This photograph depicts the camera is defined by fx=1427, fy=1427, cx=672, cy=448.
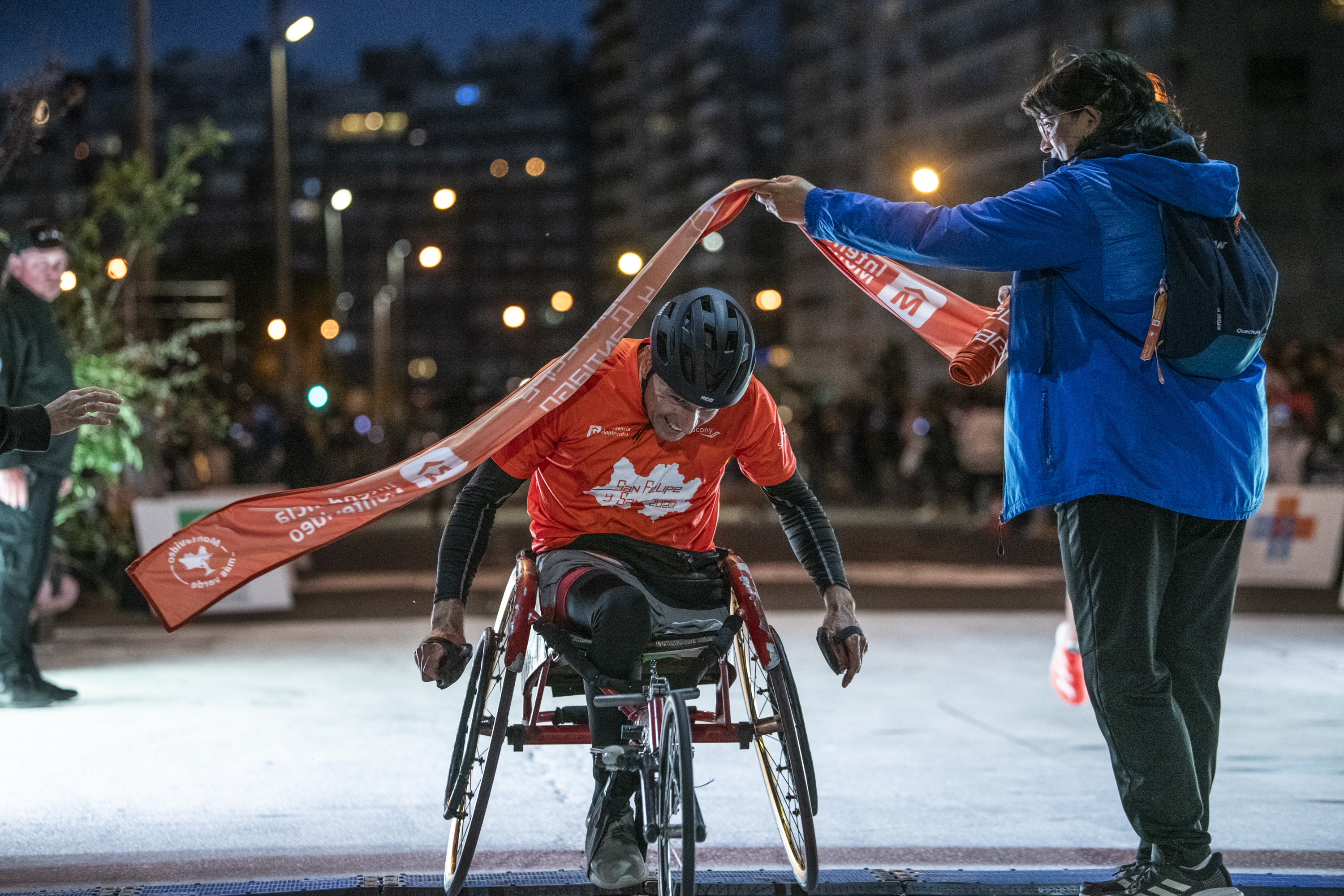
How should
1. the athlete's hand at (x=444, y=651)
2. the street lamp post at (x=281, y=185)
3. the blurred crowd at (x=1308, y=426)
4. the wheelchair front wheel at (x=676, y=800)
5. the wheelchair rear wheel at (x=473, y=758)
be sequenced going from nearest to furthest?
the wheelchair front wheel at (x=676, y=800)
the wheelchair rear wheel at (x=473, y=758)
the athlete's hand at (x=444, y=651)
the blurred crowd at (x=1308, y=426)
the street lamp post at (x=281, y=185)

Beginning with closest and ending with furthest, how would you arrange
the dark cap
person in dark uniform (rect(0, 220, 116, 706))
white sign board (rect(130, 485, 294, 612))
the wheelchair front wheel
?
the wheelchair front wheel
person in dark uniform (rect(0, 220, 116, 706))
the dark cap
white sign board (rect(130, 485, 294, 612))

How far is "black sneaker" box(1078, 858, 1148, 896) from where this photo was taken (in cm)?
366

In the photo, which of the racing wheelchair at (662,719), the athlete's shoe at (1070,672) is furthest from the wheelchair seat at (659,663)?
the athlete's shoe at (1070,672)

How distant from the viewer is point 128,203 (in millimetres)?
10930

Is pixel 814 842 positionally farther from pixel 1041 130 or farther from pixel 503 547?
pixel 503 547

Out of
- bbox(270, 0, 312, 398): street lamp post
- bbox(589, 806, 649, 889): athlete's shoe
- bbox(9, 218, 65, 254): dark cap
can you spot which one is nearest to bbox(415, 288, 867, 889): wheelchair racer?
bbox(589, 806, 649, 889): athlete's shoe

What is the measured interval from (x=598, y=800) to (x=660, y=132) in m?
142

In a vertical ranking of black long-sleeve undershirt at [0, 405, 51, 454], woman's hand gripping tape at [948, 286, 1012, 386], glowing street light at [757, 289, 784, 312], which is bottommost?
black long-sleeve undershirt at [0, 405, 51, 454]

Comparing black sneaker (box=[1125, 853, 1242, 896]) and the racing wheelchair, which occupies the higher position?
the racing wheelchair

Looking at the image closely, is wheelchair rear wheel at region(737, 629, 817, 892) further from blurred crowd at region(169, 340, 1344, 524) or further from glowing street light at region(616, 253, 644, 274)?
blurred crowd at region(169, 340, 1344, 524)

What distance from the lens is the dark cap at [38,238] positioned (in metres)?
6.87

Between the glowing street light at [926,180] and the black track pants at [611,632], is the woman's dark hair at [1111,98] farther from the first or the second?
the glowing street light at [926,180]

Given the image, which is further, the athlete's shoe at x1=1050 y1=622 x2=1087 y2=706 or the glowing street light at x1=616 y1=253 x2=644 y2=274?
the glowing street light at x1=616 y1=253 x2=644 y2=274

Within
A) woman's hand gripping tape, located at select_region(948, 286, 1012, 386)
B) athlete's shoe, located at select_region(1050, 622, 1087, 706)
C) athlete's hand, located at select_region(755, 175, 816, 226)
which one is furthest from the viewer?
athlete's shoe, located at select_region(1050, 622, 1087, 706)
